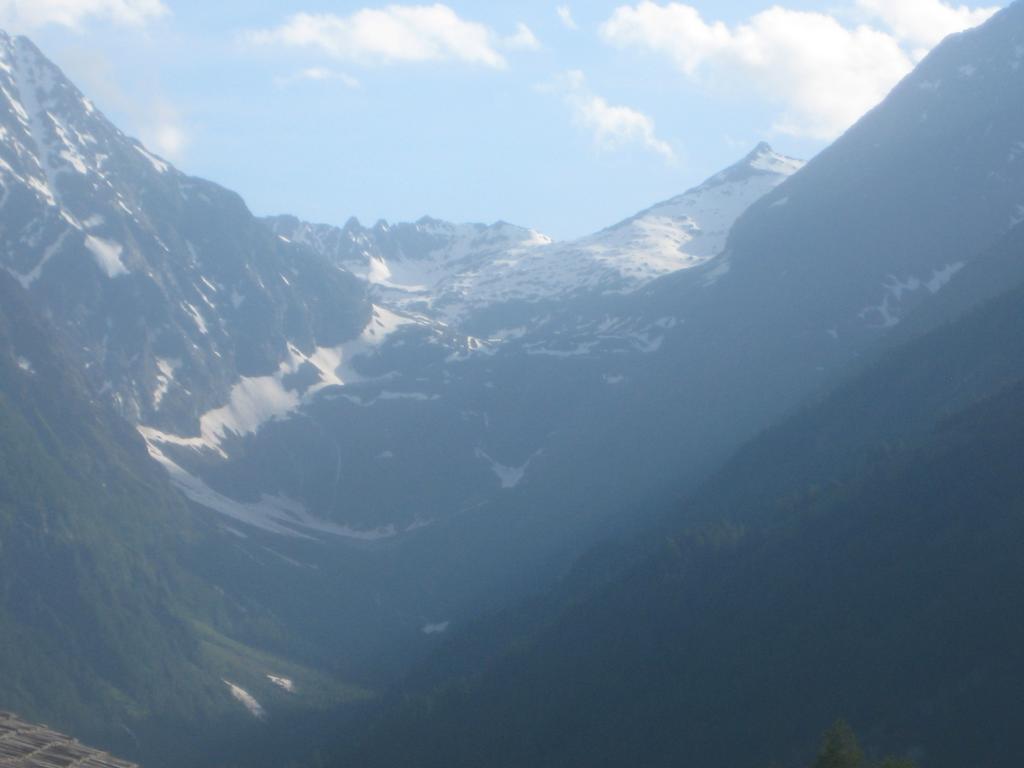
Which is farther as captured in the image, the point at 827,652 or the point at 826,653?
the point at 827,652

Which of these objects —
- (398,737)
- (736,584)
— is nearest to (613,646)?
(736,584)

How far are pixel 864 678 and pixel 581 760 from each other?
38586 mm

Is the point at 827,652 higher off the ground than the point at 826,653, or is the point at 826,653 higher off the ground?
the point at 827,652

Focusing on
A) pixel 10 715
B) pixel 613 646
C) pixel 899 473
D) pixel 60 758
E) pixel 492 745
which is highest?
pixel 899 473

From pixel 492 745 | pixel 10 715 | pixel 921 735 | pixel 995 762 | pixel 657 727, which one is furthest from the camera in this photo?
pixel 492 745

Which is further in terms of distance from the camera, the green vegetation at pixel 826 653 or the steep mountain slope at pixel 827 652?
the steep mountain slope at pixel 827 652

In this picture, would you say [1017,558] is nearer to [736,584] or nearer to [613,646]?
[736,584]

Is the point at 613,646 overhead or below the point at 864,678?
overhead

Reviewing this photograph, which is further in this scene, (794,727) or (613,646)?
(613,646)

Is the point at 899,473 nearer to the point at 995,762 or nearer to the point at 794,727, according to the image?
the point at 794,727

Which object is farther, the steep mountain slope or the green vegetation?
the steep mountain slope

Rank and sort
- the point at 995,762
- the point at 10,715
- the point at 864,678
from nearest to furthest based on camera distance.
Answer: the point at 10,715, the point at 995,762, the point at 864,678

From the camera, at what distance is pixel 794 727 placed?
144m

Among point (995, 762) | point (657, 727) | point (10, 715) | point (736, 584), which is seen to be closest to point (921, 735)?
point (995, 762)
